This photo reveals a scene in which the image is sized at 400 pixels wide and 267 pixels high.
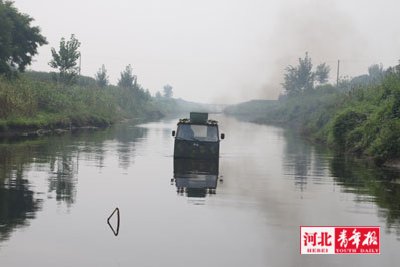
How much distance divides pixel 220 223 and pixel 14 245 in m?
Answer: 4.81

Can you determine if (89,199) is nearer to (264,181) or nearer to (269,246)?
(269,246)

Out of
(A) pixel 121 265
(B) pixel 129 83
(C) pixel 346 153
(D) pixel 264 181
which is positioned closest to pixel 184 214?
(A) pixel 121 265

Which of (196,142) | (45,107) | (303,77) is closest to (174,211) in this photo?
(196,142)

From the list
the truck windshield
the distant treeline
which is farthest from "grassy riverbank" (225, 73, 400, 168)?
the truck windshield

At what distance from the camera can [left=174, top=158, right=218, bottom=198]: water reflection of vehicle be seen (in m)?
19.0

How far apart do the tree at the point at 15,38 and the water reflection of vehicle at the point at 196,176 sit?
31.0 meters

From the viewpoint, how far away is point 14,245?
10.8 m

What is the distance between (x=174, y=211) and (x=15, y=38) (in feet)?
160

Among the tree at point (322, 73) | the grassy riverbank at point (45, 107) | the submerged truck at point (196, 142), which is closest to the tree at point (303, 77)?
the tree at point (322, 73)

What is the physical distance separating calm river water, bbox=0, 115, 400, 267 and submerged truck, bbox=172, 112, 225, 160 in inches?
52.1

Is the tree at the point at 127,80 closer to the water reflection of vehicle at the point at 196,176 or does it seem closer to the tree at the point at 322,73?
the tree at the point at 322,73

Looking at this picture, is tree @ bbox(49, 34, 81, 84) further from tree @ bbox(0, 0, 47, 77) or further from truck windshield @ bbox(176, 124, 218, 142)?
truck windshield @ bbox(176, 124, 218, 142)

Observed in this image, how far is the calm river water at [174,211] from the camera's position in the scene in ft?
35.0

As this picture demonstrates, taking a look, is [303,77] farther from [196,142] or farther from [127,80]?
[196,142]
